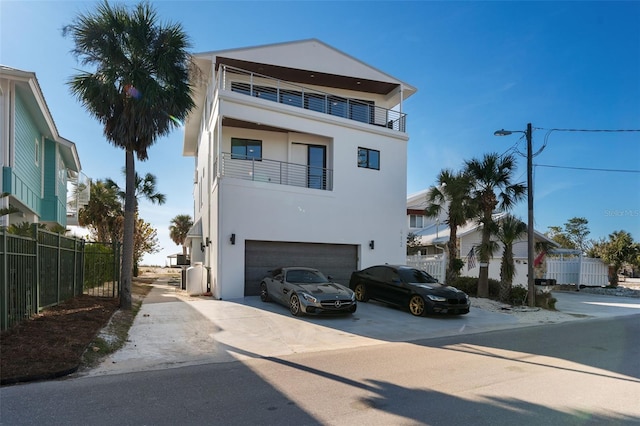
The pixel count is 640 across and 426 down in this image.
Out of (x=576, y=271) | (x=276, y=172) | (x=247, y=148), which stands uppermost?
(x=247, y=148)

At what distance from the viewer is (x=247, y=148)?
18.6 m

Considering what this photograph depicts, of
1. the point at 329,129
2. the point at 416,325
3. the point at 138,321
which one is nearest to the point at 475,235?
the point at 329,129

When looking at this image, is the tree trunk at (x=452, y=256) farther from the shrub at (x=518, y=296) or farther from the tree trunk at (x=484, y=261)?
the shrub at (x=518, y=296)

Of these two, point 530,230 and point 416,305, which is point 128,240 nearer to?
point 416,305

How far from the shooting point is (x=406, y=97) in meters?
22.2

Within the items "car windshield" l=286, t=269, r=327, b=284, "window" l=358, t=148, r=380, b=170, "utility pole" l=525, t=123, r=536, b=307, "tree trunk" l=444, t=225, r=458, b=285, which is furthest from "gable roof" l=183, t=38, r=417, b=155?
"car windshield" l=286, t=269, r=327, b=284

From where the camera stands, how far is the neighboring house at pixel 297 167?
52.2 feet

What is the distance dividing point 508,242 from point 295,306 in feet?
29.4

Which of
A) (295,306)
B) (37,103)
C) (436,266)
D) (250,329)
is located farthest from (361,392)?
(37,103)

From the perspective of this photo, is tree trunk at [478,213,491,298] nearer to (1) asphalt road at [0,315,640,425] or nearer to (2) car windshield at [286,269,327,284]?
(2) car windshield at [286,269,327,284]

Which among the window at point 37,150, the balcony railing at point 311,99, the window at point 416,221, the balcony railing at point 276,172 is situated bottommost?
the window at point 416,221

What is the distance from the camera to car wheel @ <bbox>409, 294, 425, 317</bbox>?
12500 mm

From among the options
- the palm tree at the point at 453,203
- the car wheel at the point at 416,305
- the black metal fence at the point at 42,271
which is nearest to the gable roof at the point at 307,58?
the palm tree at the point at 453,203

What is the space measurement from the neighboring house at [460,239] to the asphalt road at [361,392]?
12566 mm
